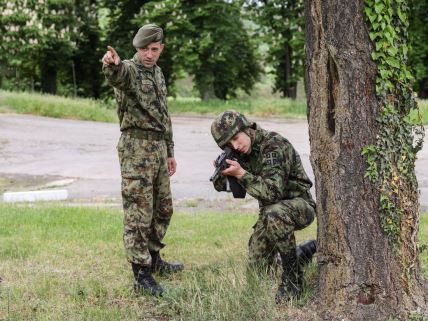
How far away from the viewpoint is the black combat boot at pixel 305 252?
5.50 meters

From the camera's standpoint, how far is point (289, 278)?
4965 millimetres

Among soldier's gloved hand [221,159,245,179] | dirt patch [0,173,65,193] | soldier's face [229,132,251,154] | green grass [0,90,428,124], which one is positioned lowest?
dirt patch [0,173,65,193]

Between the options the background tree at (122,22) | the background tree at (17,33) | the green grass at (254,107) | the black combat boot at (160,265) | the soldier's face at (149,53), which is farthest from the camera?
the background tree at (122,22)

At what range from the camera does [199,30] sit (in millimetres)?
29500

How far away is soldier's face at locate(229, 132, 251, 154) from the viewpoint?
4.89 m

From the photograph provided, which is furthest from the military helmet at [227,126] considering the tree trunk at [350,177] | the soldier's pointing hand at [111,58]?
the soldier's pointing hand at [111,58]

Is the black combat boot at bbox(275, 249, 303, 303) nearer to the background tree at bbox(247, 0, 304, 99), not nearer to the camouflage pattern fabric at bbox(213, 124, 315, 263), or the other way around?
the camouflage pattern fabric at bbox(213, 124, 315, 263)

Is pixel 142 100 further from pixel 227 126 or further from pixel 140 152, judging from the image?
pixel 227 126

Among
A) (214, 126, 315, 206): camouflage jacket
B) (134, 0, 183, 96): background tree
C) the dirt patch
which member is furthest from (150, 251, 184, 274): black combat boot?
(134, 0, 183, 96): background tree

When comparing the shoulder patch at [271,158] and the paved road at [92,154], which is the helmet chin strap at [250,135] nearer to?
the shoulder patch at [271,158]

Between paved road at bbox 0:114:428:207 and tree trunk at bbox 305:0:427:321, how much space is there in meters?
5.14

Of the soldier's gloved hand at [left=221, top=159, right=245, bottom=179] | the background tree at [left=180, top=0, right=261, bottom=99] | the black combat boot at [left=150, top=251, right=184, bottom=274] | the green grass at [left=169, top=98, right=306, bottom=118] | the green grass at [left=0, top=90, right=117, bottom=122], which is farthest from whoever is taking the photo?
the background tree at [left=180, top=0, right=261, bottom=99]

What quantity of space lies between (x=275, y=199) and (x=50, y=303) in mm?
1860

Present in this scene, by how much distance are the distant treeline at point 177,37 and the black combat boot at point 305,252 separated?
23087mm
